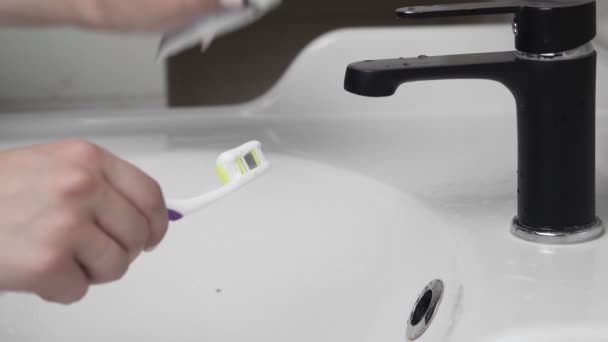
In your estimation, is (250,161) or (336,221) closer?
(250,161)

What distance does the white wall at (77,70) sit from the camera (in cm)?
84

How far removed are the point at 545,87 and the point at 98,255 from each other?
8.0 inches

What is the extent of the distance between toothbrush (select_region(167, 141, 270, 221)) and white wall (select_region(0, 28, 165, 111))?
46cm

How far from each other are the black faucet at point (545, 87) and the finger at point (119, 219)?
0.13 metres

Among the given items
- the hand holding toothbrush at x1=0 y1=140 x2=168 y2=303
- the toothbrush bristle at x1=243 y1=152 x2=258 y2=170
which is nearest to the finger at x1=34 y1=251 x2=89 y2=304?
the hand holding toothbrush at x1=0 y1=140 x2=168 y2=303

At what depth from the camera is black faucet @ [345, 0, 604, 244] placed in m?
0.39

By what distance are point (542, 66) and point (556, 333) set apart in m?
0.12

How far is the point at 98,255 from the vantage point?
1.01ft

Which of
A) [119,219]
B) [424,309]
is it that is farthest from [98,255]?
[424,309]

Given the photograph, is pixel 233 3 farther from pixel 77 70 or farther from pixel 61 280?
pixel 77 70

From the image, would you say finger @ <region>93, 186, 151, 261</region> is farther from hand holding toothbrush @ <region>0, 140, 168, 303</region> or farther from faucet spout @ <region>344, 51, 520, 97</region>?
faucet spout @ <region>344, 51, 520, 97</region>

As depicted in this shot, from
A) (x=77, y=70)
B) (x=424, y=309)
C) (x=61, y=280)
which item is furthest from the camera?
(x=77, y=70)

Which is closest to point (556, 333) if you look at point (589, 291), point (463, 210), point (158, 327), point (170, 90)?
point (589, 291)

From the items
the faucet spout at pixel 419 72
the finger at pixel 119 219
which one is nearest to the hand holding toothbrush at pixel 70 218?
the finger at pixel 119 219
